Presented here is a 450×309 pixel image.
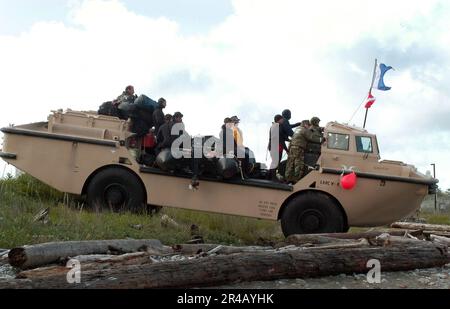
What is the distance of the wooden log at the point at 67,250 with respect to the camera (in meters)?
6.72

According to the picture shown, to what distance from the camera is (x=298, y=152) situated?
1093 cm

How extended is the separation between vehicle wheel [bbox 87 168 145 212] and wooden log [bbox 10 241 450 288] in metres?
A: 4.57

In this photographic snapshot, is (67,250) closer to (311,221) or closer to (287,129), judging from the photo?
(311,221)

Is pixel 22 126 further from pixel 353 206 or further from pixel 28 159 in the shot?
pixel 353 206

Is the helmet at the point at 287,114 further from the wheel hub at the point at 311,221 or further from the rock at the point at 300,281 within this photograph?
the rock at the point at 300,281

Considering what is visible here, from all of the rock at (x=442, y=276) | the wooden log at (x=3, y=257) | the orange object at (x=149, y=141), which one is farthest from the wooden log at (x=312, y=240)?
the wooden log at (x=3, y=257)

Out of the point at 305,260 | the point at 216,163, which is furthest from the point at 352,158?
the point at 305,260

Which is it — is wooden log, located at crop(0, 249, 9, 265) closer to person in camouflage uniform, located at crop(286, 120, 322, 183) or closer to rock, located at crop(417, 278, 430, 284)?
rock, located at crop(417, 278, 430, 284)

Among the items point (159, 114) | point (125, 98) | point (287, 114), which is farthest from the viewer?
point (125, 98)

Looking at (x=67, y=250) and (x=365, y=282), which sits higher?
(x=67, y=250)

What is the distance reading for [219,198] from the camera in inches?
425

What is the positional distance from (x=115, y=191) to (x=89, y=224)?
1901mm

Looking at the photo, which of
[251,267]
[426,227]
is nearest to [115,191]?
[251,267]
